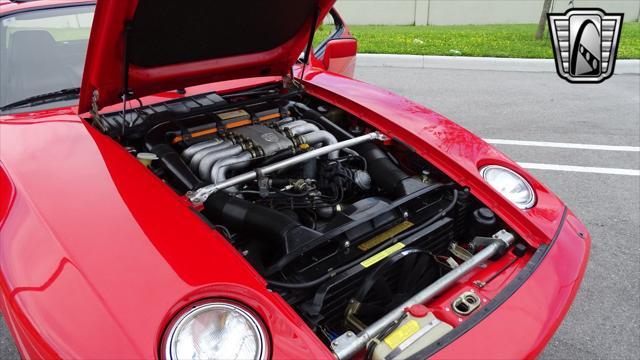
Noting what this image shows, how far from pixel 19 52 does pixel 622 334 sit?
3.34 metres

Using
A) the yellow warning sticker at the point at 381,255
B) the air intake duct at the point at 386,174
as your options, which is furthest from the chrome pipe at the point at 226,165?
the yellow warning sticker at the point at 381,255

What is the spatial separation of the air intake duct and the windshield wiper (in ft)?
4.70

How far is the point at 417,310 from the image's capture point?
1.33m

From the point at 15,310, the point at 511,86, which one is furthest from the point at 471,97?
the point at 15,310

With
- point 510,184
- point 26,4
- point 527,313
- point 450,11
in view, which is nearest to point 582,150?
point 510,184

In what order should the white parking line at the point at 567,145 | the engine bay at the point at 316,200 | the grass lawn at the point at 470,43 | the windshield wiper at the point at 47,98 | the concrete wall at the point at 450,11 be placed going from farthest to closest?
the concrete wall at the point at 450,11 < the grass lawn at the point at 470,43 < the white parking line at the point at 567,145 < the windshield wiper at the point at 47,98 < the engine bay at the point at 316,200

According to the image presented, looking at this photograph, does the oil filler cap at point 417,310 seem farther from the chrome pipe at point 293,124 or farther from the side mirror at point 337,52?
the side mirror at point 337,52

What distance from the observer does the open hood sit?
5.37 feet

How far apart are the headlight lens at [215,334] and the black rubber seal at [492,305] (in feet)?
1.39

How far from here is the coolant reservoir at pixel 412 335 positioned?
47.4 inches

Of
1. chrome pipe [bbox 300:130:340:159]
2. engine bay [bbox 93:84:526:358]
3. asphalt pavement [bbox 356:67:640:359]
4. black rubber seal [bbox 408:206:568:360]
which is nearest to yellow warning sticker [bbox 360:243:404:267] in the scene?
engine bay [bbox 93:84:526:358]

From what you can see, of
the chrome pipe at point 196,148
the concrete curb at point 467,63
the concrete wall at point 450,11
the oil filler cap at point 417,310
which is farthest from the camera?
the concrete wall at point 450,11

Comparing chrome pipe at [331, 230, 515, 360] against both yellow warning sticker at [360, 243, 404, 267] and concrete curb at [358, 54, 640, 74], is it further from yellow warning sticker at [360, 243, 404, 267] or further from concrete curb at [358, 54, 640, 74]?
concrete curb at [358, 54, 640, 74]

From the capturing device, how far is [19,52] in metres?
2.33
